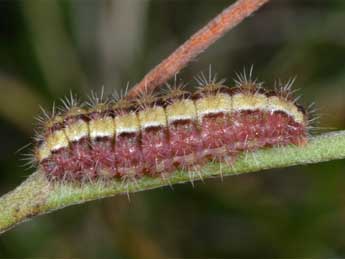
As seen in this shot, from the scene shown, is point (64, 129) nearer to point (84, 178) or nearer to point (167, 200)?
point (84, 178)

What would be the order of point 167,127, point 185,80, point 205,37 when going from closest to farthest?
point 205,37 → point 167,127 → point 185,80

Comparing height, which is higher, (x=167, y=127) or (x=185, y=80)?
(x=185, y=80)

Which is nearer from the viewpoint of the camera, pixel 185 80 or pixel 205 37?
pixel 205 37

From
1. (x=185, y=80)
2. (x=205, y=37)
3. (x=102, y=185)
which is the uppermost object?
(x=185, y=80)

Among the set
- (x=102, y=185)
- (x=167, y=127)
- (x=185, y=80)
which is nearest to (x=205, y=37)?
(x=167, y=127)

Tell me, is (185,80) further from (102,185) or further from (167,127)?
(102,185)

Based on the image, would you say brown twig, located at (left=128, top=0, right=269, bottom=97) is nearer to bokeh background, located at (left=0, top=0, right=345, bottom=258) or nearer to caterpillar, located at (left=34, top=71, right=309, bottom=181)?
caterpillar, located at (left=34, top=71, right=309, bottom=181)

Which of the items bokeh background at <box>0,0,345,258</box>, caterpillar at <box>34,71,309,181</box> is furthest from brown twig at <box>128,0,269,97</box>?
bokeh background at <box>0,0,345,258</box>
